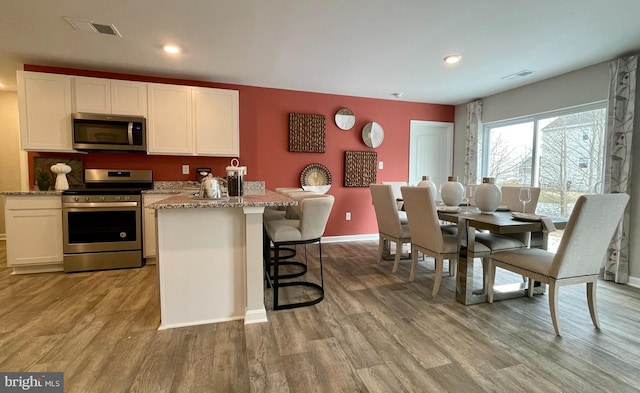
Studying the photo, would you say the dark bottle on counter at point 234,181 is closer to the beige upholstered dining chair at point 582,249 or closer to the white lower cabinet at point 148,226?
the white lower cabinet at point 148,226

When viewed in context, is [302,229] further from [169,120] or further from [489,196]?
[169,120]

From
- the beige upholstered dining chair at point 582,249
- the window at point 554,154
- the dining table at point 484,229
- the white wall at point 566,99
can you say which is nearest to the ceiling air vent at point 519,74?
the white wall at point 566,99

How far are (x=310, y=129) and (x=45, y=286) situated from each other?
3.53 meters

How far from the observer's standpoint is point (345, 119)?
15.3 feet

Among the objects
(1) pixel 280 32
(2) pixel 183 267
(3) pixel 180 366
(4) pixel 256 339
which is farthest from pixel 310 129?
(3) pixel 180 366

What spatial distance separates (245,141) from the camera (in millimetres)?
4199

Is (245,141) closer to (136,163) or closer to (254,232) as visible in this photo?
(136,163)

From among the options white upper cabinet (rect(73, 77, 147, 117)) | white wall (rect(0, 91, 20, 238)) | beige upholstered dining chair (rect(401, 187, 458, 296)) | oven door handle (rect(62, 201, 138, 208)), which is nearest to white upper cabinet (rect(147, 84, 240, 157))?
white upper cabinet (rect(73, 77, 147, 117))

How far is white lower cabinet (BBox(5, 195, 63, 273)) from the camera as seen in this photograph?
3.09m

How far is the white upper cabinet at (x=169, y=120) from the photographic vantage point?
3.56 m

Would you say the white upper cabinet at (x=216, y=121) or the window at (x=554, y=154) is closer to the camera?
the window at (x=554, y=154)

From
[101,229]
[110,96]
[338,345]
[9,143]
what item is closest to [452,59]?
[338,345]

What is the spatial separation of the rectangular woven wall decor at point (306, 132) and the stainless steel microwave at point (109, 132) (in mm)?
1909

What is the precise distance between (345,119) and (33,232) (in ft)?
13.5
